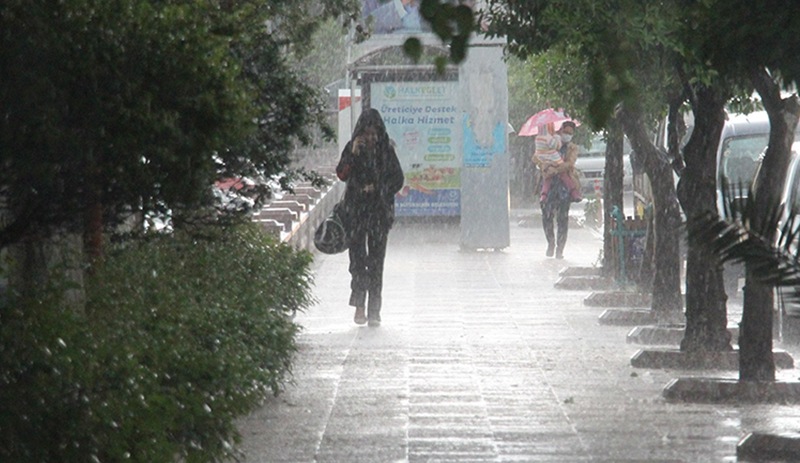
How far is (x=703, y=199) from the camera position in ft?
36.2

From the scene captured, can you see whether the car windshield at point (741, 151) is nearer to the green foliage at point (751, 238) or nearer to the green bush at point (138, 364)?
the green bush at point (138, 364)

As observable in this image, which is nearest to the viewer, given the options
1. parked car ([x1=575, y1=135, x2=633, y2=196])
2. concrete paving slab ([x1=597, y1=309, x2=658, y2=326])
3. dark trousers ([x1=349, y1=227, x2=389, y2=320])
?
dark trousers ([x1=349, y1=227, x2=389, y2=320])

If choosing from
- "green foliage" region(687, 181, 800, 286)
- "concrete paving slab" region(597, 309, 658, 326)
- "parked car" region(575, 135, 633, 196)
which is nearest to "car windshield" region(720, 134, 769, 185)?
"concrete paving slab" region(597, 309, 658, 326)

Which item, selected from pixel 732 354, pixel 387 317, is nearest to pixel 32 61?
pixel 732 354

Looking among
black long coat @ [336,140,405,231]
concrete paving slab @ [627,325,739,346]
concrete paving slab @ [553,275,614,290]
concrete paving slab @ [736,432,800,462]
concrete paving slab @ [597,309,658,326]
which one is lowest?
concrete paving slab @ [553,275,614,290]

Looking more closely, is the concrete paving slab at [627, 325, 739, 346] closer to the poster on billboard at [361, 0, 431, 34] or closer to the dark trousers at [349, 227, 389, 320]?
the dark trousers at [349, 227, 389, 320]

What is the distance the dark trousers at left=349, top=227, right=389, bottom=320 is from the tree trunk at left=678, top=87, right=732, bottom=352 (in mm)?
3653

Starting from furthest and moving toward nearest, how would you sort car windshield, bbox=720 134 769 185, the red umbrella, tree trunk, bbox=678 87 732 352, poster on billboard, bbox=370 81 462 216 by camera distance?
the red umbrella → poster on billboard, bbox=370 81 462 216 → car windshield, bbox=720 134 769 185 → tree trunk, bbox=678 87 732 352

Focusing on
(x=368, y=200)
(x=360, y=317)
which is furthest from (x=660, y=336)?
(x=368, y=200)

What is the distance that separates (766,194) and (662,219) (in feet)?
14.0

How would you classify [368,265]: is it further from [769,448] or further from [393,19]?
[393,19]

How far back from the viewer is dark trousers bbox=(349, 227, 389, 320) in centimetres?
1409

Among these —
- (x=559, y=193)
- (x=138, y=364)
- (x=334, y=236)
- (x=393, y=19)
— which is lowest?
(x=559, y=193)

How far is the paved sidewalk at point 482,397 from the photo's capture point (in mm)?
8133
